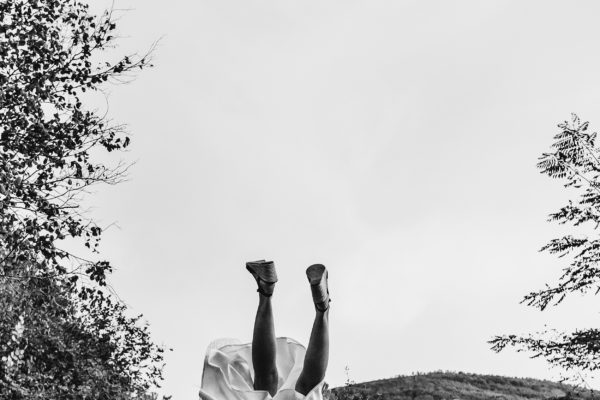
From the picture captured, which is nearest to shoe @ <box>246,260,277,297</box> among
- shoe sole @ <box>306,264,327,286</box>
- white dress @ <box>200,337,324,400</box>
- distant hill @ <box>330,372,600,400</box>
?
shoe sole @ <box>306,264,327,286</box>

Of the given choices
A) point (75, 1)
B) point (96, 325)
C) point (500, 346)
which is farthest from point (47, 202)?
point (500, 346)

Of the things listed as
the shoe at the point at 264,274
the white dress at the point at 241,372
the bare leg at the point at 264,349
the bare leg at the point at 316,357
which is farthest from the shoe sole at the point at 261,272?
the white dress at the point at 241,372

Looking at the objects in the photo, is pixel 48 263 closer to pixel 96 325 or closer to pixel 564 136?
pixel 96 325

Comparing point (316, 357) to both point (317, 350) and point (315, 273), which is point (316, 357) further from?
→ point (315, 273)

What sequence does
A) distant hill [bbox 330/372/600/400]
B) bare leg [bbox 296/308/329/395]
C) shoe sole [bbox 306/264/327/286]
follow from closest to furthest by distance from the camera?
shoe sole [bbox 306/264/327/286]
bare leg [bbox 296/308/329/395]
distant hill [bbox 330/372/600/400]

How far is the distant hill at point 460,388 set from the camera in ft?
88.9

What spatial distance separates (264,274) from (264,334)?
448 mm

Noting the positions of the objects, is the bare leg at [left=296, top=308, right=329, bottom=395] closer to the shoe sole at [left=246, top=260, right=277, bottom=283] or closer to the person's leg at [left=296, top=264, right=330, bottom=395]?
the person's leg at [left=296, top=264, right=330, bottom=395]

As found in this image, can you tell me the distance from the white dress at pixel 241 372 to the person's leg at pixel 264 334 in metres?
0.10

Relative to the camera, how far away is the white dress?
4.84m

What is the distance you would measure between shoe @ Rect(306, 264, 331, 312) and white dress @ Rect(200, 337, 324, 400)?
57 cm

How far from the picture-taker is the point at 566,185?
44.7 feet

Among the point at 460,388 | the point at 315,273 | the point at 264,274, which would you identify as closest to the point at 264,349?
the point at 264,274

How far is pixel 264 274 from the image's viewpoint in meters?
4.86
